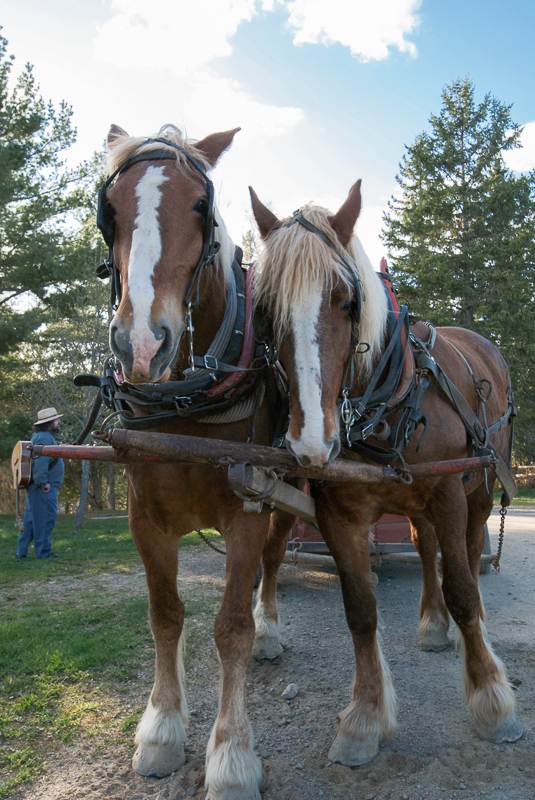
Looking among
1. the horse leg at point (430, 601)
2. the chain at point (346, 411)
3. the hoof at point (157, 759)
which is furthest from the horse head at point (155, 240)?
the horse leg at point (430, 601)

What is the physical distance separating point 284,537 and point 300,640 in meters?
0.74

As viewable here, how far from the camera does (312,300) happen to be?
2014 millimetres

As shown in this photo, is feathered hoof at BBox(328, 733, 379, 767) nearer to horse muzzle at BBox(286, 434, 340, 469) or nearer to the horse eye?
horse muzzle at BBox(286, 434, 340, 469)

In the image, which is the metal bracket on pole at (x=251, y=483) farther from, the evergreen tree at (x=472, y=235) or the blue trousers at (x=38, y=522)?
the evergreen tree at (x=472, y=235)

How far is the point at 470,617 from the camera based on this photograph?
2605 millimetres

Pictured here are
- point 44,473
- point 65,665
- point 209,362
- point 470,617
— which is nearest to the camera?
point 209,362

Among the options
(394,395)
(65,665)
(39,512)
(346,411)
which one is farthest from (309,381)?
(39,512)

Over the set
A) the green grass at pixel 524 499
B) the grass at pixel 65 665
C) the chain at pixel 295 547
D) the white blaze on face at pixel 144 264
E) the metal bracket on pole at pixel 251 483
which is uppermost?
the white blaze on face at pixel 144 264

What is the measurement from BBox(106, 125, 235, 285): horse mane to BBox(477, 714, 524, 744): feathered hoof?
7.58 ft

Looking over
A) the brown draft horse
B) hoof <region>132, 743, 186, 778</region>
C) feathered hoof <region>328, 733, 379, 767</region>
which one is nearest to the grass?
→ hoof <region>132, 743, 186, 778</region>

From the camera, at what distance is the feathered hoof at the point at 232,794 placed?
2.04 metres

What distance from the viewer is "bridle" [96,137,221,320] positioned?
1.97m

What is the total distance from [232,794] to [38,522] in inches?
239

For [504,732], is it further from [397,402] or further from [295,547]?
[295,547]
